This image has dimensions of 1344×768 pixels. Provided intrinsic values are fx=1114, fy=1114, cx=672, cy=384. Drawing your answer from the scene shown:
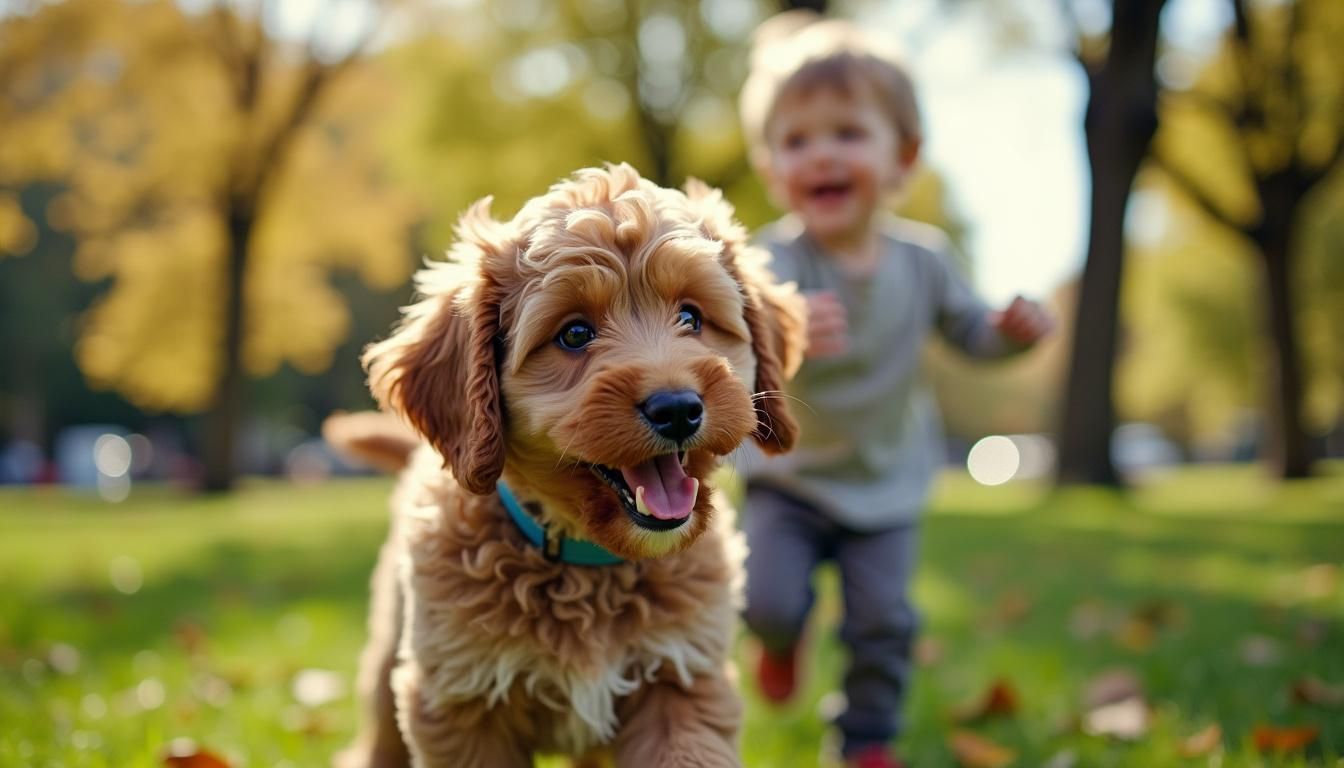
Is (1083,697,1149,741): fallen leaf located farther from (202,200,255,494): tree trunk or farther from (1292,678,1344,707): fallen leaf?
(202,200,255,494): tree trunk

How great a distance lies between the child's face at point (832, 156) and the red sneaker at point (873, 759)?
6.25 feet

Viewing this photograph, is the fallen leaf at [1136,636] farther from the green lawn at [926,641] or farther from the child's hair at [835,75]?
the child's hair at [835,75]

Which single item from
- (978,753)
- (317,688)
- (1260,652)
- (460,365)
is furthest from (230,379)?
(460,365)

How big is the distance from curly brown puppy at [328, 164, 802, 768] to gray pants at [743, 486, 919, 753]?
4.28ft

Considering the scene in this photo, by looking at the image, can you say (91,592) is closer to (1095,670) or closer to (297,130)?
(1095,670)

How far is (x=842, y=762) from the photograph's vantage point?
3951 millimetres

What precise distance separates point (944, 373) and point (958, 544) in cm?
5290

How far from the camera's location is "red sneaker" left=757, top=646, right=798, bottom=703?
4.34 m

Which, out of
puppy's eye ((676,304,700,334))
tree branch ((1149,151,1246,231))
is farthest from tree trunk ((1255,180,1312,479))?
puppy's eye ((676,304,700,334))

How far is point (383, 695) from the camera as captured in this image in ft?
10.4

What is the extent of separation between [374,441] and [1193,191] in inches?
738

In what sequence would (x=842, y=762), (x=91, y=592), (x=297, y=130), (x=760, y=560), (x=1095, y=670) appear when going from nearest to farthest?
1. (x=842, y=762)
2. (x=760, y=560)
3. (x=1095, y=670)
4. (x=91, y=592)
5. (x=297, y=130)

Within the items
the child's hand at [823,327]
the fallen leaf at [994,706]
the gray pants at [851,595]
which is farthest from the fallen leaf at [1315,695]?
the child's hand at [823,327]

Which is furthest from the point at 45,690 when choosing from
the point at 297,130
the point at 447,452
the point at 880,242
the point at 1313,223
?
the point at 1313,223
